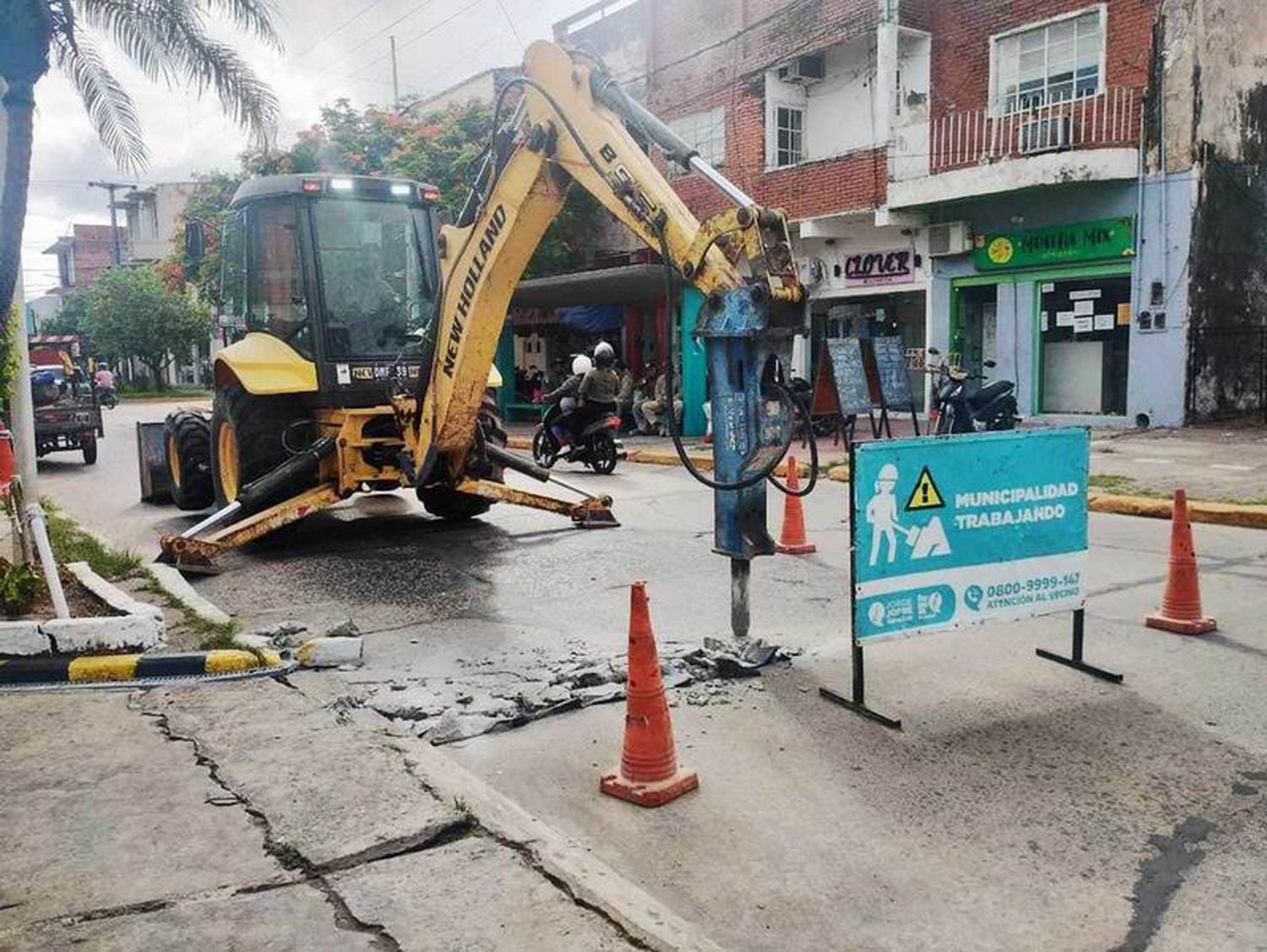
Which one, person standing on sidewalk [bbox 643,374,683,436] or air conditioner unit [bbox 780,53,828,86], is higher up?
air conditioner unit [bbox 780,53,828,86]

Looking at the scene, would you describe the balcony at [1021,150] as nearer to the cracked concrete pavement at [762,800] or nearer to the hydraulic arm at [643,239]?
the hydraulic arm at [643,239]

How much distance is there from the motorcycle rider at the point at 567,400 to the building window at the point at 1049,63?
859cm

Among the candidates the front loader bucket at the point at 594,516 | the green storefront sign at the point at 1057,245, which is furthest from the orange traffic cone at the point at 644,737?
the green storefront sign at the point at 1057,245

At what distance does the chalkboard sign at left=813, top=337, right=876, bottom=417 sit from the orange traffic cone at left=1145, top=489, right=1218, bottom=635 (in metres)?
8.66

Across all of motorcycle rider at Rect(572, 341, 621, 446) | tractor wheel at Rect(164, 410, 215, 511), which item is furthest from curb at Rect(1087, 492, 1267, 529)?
tractor wheel at Rect(164, 410, 215, 511)

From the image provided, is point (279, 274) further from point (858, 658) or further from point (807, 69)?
point (807, 69)

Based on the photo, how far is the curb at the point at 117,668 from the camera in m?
5.55

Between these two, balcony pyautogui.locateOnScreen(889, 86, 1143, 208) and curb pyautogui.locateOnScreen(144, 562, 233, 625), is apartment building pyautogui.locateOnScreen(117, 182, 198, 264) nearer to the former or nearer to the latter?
balcony pyautogui.locateOnScreen(889, 86, 1143, 208)

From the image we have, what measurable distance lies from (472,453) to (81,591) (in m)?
3.43

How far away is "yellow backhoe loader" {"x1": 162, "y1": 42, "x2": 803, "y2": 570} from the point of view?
7816 mm

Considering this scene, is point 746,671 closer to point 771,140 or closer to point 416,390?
point 416,390

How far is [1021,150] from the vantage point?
17.2 metres

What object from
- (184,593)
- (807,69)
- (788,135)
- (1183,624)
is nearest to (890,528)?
(1183,624)

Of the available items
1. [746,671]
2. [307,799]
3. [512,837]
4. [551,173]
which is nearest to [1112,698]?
[746,671]
